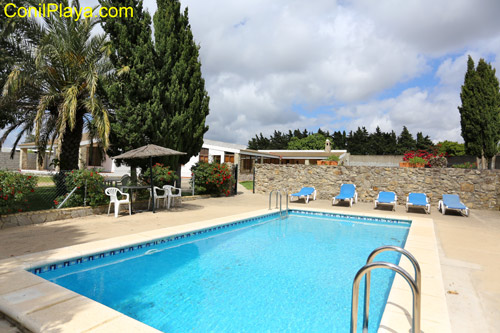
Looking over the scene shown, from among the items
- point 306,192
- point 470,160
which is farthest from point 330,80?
point 306,192

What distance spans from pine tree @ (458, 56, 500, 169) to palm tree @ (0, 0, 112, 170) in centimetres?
2506

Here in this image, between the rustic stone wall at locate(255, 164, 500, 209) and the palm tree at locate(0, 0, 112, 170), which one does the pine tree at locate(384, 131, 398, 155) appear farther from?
the palm tree at locate(0, 0, 112, 170)

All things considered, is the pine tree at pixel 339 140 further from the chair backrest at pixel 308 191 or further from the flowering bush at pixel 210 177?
the flowering bush at pixel 210 177

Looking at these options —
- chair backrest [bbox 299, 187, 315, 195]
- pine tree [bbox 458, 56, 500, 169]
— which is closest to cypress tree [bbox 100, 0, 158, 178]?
chair backrest [bbox 299, 187, 315, 195]

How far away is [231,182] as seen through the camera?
53.0 ft

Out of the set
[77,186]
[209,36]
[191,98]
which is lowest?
[77,186]

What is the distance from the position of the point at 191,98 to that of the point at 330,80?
18.4 metres

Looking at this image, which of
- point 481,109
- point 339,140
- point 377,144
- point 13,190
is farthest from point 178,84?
point 339,140

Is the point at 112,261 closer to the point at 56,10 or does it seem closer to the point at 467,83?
the point at 56,10

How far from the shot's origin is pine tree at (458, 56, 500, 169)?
70.8 feet

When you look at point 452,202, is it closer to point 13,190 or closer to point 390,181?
point 390,181

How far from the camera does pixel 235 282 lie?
4785 mm

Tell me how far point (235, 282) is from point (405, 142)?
196ft

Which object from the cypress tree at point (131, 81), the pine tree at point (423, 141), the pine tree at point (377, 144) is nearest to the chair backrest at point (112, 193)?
the cypress tree at point (131, 81)
